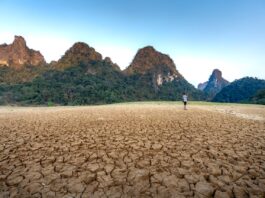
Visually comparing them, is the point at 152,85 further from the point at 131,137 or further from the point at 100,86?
the point at 131,137

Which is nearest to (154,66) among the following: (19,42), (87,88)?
(87,88)

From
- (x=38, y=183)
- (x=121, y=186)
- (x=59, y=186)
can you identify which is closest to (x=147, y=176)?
(x=121, y=186)

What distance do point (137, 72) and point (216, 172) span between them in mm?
101289

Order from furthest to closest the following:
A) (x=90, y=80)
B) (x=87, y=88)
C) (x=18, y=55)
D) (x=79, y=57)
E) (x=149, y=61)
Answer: (x=149, y=61), (x=18, y=55), (x=79, y=57), (x=90, y=80), (x=87, y=88)

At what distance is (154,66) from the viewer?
4250 inches

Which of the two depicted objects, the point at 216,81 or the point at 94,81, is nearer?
the point at 94,81

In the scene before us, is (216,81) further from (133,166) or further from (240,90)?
(133,166)

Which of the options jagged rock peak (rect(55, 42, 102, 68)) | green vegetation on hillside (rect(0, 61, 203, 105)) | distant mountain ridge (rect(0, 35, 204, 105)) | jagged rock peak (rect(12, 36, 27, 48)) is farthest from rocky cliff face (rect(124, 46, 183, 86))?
jagged rock peak (rect(12, 36, 27, 48))

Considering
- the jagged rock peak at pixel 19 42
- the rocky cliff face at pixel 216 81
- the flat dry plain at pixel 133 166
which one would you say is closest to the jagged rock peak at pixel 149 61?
the rocky cliff face at pixel 216 81

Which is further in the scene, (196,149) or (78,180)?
(196,149)

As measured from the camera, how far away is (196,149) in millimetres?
4676

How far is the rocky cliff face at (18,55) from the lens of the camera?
93625 mm

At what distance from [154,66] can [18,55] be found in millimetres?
76377

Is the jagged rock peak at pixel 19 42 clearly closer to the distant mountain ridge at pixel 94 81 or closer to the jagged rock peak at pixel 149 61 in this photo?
the distant mountain ridge at pixel 94 81
